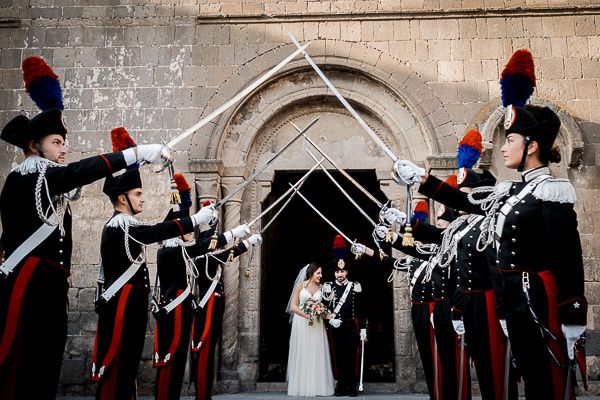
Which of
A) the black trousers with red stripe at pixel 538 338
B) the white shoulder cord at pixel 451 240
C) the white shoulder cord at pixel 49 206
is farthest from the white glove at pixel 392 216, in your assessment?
the white shoulder cord at pixel 49 206

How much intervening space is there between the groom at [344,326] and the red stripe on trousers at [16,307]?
5.52 metres

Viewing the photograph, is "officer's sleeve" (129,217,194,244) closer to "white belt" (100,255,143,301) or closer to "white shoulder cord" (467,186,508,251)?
"white belt" (100,255,143,301)

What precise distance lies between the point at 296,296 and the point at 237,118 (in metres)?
2.79

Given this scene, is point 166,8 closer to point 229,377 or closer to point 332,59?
point 332,59

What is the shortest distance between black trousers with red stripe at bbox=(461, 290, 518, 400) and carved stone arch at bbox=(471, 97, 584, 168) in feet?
13.6

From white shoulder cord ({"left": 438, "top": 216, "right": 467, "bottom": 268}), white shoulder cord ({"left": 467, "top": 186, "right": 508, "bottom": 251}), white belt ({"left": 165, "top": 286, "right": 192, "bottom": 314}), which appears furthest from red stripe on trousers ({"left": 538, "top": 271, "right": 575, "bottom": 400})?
white belt ({"left": 165, "top": 286, "right": 192, "bottom": 314})

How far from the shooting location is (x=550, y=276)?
3.10 metres

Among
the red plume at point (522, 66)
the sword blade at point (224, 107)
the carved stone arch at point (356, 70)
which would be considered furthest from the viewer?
the carved stone arch at point (356, 70)

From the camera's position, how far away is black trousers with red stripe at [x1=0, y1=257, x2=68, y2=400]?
305cm

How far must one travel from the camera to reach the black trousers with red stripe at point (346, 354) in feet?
26.2

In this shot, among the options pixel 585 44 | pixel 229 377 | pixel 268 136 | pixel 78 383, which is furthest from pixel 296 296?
pixel 585 44

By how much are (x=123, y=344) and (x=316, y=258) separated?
8.79m

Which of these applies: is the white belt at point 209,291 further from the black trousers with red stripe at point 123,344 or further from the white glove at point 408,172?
Result: the white glove at point 408,172

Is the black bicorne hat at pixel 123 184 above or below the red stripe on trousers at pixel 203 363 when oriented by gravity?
above
